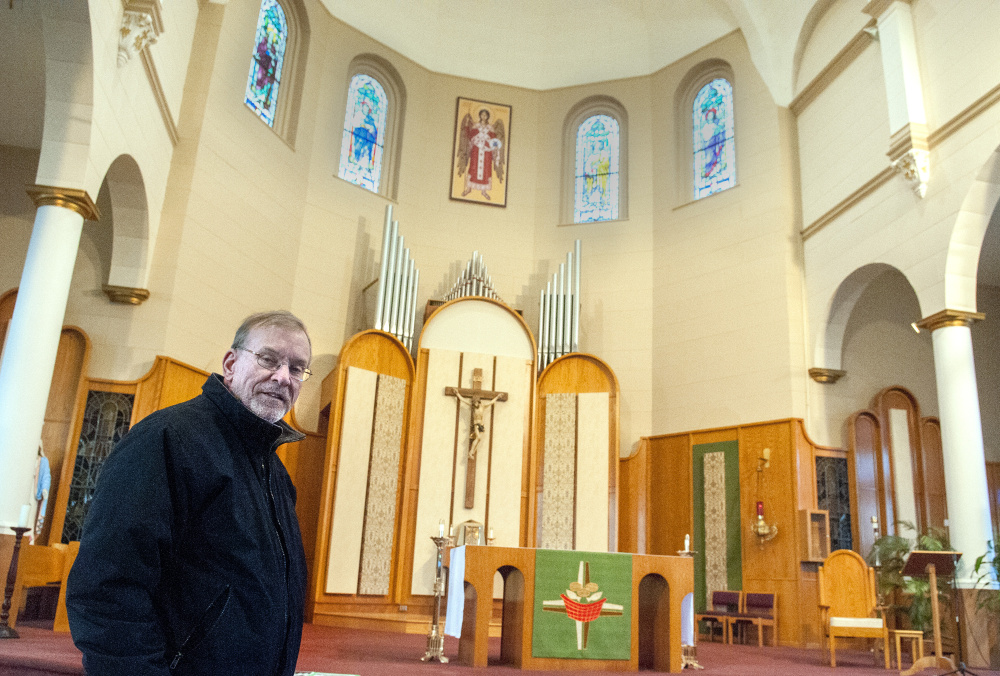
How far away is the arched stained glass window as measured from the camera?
40.3 feet

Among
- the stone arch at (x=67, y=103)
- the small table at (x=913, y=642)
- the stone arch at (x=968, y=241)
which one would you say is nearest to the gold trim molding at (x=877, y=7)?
the stone arch at (x=968, y=241)

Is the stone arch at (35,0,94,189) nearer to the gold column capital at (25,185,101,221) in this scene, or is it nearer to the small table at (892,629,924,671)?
the gold column capital at (25,185,101,221)

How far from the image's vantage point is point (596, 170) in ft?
41.0

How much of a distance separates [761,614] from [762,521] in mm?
1054

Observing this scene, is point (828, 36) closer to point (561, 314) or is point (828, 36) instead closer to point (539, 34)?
point (539, 34)

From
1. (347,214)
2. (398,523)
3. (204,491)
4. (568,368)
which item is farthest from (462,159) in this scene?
(204,491)

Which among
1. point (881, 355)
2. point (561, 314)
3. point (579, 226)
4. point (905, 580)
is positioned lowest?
point (905, 580)

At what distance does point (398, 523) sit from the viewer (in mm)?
9492

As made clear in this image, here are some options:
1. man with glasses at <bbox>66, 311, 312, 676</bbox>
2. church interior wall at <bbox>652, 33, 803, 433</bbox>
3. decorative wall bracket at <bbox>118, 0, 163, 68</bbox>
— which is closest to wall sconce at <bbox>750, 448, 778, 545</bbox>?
church interior wall at <bbox>652, 33, 803, 433</bbox>

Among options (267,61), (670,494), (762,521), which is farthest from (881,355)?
(267,61)

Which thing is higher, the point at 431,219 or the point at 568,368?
the point at 431,219

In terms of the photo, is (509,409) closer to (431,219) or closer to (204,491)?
(431,219)

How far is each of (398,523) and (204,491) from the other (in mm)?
8189

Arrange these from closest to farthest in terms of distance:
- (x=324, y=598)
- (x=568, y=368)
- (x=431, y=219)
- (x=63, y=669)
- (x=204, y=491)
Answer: (x=204, y=491), (x=63, y=669), (x=324, y=598), (x=568, y=368), (x=431, y=219)
